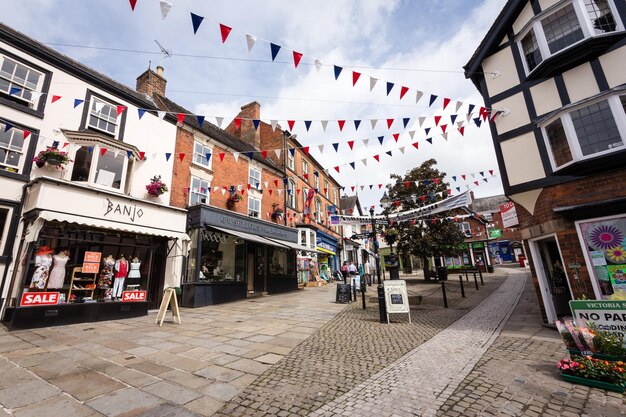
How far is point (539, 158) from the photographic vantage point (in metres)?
7.43

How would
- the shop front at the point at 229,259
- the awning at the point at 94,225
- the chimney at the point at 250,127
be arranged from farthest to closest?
the chimney at the point at 250,127 → the shop front at the point at 229,259 → the awning at the point at 94,225

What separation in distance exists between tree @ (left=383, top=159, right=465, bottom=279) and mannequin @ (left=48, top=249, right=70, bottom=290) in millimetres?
15982

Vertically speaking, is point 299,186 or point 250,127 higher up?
point 250,127

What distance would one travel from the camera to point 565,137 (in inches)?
280

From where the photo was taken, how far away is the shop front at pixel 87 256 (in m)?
7.45

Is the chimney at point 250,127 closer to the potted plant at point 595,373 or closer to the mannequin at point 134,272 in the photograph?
the mannequin at point 134,272

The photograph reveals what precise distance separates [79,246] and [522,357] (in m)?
12.0

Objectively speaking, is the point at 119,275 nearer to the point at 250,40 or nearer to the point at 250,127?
the point at 250,40

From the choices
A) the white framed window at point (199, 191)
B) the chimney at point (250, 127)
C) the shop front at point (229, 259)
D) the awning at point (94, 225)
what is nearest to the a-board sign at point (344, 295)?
the shop front at point (229, 259)

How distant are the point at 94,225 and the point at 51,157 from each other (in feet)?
7.73

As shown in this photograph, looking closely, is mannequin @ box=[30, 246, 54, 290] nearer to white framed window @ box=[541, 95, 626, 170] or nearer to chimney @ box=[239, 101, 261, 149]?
chimney @ box=[239, 101, 261, 149]

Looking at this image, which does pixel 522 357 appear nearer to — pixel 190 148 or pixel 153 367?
pixel 153 367

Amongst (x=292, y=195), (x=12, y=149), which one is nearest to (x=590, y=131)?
(x=292, y=195)

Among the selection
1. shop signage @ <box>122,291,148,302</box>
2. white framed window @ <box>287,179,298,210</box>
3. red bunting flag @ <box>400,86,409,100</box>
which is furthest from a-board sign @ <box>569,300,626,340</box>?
white framed window @ <box>287,179,298,210</box>
